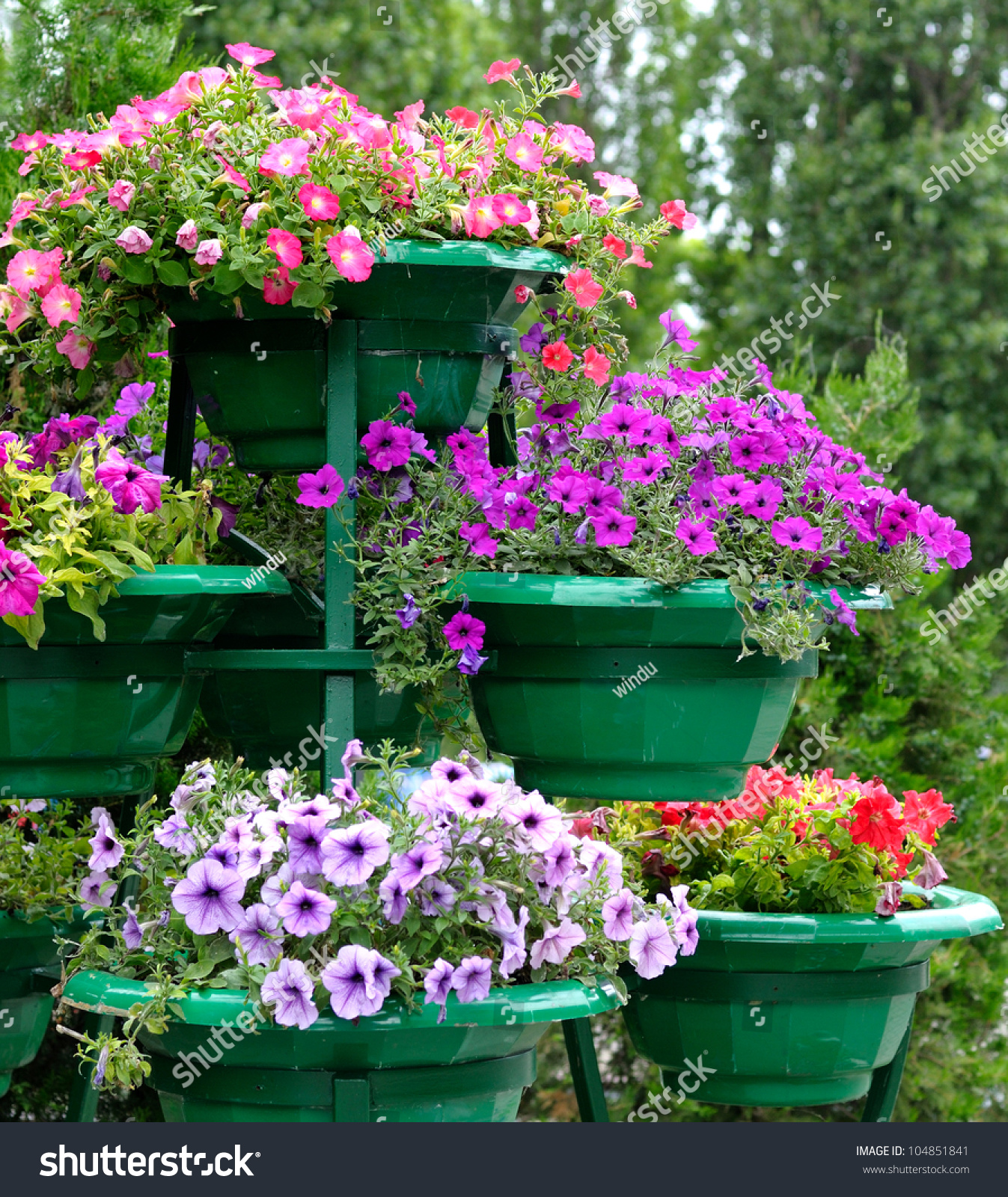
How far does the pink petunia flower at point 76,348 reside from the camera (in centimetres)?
191

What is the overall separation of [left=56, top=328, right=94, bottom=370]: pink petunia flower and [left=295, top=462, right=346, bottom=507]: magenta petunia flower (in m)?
0.42

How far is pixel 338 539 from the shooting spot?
1.85 metres

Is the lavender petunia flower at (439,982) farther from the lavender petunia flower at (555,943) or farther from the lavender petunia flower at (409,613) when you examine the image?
the lavender petunia flower at (409,613)

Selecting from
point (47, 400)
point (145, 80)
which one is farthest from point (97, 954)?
point (145, 80)

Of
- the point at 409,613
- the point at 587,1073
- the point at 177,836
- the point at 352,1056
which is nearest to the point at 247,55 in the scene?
the point at 409,613

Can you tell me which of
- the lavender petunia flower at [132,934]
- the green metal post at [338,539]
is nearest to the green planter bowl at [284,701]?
the green metal post at [338,539]

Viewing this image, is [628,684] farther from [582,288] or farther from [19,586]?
[19,586]

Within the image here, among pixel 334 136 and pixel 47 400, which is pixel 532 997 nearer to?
pixel 334 136

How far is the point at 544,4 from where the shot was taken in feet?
37.5

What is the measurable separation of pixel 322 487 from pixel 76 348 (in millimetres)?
458

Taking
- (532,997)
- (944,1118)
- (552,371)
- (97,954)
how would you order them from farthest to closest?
(944,1118)
(552,371)
(97,954)
(532,997)

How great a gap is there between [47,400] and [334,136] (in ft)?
4.02

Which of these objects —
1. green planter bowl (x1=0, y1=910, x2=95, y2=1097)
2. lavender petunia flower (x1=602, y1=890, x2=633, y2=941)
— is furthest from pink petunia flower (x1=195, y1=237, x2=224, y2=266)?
green planter bowl (x1=0, y1=910, x2=95, y2=1097)

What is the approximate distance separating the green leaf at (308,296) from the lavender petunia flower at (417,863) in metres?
0.72
